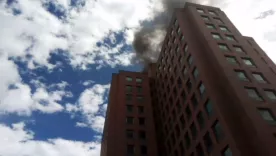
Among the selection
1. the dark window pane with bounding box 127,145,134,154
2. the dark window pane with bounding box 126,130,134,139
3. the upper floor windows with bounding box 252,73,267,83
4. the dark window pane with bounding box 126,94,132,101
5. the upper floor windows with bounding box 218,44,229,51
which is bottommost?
the dark window pane with bounding box 127,145,134,154

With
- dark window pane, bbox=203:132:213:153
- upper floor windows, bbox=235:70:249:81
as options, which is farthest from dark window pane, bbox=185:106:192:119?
upper floor windows, bbox=235:70:249:81

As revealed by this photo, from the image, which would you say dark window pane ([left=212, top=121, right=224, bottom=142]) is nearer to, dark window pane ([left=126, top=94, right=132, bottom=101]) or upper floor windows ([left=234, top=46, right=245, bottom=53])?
upper floor windows ([left=234, top=46, right=245, bottom=53])

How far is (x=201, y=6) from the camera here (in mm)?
55156

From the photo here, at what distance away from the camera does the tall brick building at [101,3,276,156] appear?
30181 millimetres

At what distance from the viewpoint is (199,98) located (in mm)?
37844

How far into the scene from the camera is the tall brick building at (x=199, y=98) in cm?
3018

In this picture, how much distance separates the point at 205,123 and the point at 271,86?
1063 cm

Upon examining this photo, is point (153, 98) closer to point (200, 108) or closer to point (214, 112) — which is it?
point (200, 108)

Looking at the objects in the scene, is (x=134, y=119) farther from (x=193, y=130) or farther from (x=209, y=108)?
(x=209, y=108)

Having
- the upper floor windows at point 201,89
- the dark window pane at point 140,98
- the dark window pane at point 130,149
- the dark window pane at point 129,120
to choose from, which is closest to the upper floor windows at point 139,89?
the dark window pane at point 140,98

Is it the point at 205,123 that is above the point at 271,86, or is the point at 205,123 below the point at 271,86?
below

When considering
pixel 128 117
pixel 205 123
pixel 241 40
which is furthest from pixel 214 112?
pixel 128 117

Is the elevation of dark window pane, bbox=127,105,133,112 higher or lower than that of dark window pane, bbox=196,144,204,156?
higher

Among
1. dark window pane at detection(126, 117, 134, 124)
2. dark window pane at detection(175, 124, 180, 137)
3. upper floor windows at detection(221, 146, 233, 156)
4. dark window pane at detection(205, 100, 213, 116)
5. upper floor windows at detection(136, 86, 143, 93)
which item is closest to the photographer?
upper floor windows at detection(221, 146, 233, 156)
